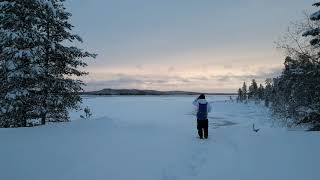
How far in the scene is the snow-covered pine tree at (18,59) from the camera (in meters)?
16.2

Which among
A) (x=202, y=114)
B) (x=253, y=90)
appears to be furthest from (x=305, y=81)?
(x=253, y=90)

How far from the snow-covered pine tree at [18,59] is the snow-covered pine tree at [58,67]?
59 cm

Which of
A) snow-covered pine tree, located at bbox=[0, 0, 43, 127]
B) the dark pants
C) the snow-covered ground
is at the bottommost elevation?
the snow-covered ground

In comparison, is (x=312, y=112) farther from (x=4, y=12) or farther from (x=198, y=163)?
(x=4, y=12)

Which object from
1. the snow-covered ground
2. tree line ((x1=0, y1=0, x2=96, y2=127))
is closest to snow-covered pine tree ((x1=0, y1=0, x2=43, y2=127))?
tree line ((x1=0, y1=0, x2=96, y2=127))

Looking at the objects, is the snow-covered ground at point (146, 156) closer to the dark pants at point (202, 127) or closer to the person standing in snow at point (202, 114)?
the dark pants at point (202, 127)

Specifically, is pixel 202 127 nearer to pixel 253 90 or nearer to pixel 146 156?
pixel 146 156

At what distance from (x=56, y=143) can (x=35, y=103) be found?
690 centimetres

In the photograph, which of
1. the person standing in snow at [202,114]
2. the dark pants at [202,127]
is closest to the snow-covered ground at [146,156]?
the dark pants at [202,127]

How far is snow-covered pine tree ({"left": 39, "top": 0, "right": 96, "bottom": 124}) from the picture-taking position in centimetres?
1761

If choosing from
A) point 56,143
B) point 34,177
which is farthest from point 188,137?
point 34,177

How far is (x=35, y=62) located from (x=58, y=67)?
1.55 m

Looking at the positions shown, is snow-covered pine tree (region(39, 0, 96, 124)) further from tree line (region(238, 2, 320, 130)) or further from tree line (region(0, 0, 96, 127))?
tree line (region(238, 2, 320, 130))

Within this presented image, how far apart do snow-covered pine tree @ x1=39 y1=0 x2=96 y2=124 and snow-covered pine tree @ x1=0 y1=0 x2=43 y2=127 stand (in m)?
0.59
